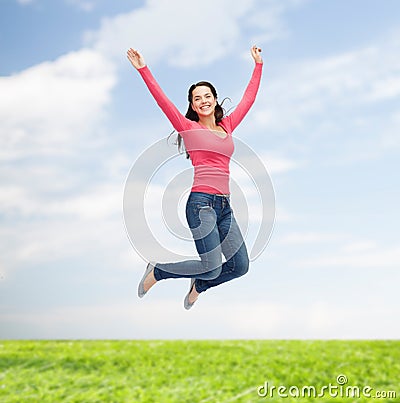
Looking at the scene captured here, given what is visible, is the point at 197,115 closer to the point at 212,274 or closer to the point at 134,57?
the point at 134,57

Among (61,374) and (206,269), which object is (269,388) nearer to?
(61,374)

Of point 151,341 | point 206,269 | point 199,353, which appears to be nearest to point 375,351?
point 199,353

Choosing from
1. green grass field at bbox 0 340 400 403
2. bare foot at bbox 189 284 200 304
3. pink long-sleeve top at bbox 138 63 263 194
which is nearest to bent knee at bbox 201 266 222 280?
bare foot at bbox 189 284 200 304

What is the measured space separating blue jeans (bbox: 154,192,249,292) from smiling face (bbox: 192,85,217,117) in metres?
0.35

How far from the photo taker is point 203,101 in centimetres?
280

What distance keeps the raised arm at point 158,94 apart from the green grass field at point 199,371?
393 cm

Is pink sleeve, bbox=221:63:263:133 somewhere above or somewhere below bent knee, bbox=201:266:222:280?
above

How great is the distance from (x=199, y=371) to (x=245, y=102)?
4.21 metres

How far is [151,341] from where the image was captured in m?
7.43

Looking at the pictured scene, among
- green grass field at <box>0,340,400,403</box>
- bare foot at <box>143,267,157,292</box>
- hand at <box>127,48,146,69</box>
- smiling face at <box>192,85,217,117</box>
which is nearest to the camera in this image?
hand at <box>127,48,146,69</box>

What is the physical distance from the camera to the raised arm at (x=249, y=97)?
2.88 metres

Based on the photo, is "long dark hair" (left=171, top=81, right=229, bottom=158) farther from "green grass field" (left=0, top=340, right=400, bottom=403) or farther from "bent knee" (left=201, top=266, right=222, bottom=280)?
"green grass field" (left=0, top=340, right=400, bottom=403)

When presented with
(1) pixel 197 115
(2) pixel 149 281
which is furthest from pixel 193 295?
(1) pixel 197 115

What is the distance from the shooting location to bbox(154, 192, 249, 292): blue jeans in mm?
2684
